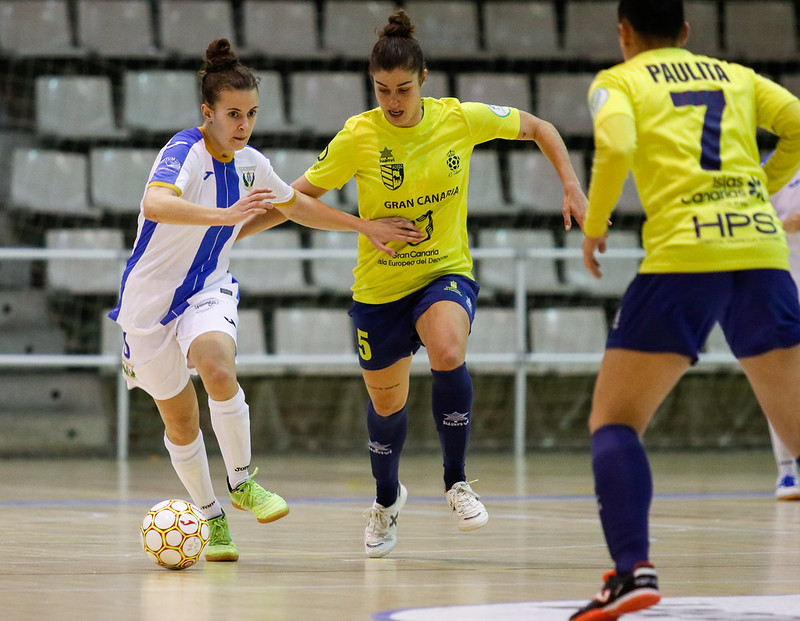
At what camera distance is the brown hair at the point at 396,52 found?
5164 mm

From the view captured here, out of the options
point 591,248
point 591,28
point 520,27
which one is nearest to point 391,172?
point 591,248

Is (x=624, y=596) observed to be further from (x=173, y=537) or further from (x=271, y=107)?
(x=271, y=107)

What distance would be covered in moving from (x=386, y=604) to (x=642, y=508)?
0.83 m

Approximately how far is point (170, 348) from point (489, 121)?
159 centimetres

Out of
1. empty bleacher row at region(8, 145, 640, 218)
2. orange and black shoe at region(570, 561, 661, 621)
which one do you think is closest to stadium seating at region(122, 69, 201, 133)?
empty bleacher row at region(8, 145, 640, 218)

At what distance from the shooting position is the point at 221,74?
512 cm

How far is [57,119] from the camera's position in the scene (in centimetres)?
1168

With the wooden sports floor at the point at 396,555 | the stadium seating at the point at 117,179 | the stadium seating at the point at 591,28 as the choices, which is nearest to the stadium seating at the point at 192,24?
the stadium seating at the point at 117,179

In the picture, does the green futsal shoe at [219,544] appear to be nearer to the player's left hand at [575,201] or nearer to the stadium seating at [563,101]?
the player's left hand at [575,201]

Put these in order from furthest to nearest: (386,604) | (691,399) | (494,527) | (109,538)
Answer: (691,399)
(494,527)
(109,538)
(386,604)

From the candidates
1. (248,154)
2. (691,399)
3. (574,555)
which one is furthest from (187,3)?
(574,555)

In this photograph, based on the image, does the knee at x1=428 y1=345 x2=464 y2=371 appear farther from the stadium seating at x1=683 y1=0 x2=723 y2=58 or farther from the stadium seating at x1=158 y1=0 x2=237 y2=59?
the stadium seating at x1=683 y1=0 x2=723 y2=58

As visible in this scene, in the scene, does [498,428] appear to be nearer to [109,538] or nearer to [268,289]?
[268,289]

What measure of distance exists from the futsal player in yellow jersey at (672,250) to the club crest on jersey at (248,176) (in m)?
2.05
